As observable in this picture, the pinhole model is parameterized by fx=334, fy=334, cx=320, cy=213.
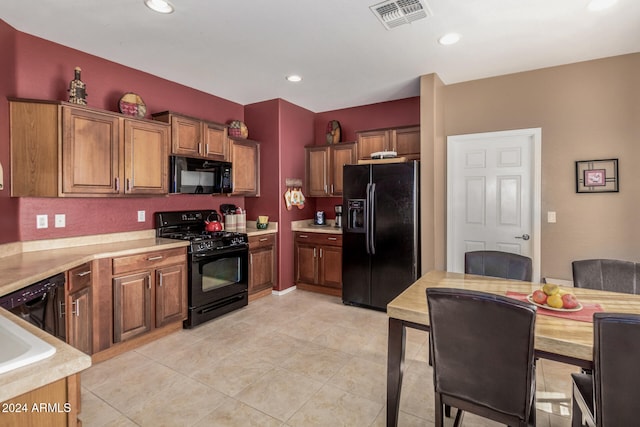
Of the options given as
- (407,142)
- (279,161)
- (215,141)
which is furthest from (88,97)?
(407,142)

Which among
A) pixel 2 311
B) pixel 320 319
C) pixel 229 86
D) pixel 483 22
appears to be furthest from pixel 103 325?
pixel 483 22

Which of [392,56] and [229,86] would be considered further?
[229,86]

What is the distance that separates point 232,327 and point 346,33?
293cm

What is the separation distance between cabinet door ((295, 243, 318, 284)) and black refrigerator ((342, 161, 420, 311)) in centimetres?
58

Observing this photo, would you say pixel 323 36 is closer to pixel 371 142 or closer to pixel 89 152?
pixel 371 142

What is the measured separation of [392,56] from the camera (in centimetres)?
313

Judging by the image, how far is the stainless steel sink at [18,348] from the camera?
905 mm

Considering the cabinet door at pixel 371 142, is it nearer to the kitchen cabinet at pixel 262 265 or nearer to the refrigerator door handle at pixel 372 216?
the refrigerator door handle at pixel 372 216

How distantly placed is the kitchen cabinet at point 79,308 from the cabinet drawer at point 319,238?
2.59 meters

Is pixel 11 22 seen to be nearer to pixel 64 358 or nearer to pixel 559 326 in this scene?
pixel 64 358

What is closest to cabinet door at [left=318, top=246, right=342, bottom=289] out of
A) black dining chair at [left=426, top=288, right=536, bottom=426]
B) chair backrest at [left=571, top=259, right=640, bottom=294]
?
chair backrest at [left=571, top=259, right=640, bottom=294]

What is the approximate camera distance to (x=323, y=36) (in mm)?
2729

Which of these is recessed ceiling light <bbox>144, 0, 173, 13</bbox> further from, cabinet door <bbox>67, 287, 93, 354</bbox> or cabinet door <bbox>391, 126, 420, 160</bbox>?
cabinet door <bbox>391, 126, 420, 160</bbox>

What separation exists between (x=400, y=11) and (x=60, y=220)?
324 centimetres
